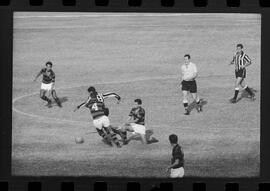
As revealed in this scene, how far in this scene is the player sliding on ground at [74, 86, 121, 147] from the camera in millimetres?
4914

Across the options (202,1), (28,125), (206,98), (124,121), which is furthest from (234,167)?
(28,125)

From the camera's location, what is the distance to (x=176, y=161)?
4.90 metres

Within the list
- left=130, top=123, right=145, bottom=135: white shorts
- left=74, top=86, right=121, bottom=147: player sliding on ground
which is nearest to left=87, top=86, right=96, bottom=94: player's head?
left=74, top=86, right=121, bottom=147: player sliding on ground

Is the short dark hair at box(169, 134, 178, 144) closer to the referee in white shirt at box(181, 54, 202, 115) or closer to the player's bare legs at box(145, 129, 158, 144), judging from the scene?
the player's bare legs at box(145, 129, 158, 144)

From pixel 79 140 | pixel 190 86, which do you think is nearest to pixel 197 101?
pixel 190 86

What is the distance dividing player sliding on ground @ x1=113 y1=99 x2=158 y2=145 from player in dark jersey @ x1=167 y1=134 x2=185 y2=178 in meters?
0.18

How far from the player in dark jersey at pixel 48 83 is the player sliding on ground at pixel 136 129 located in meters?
0.67

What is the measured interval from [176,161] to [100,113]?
0.87 meters

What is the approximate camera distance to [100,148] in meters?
4.89

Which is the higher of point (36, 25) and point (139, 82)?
point (36, 25)

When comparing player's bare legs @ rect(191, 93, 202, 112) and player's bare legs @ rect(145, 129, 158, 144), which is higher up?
player's bare legs @ rect(191, 93, 202, 112)
